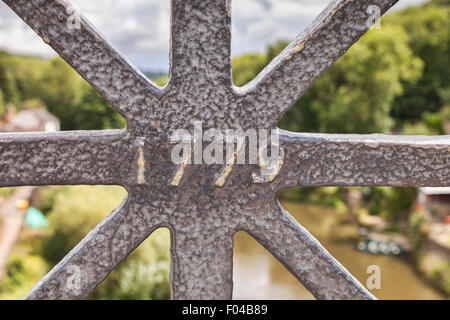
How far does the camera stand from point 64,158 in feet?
3.36

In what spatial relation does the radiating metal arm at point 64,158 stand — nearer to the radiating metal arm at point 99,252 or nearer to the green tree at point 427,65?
the radiating metal arm at point 99,252

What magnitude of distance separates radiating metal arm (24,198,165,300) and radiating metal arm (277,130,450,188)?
13.2 inches

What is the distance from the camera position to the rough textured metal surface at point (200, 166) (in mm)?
1019

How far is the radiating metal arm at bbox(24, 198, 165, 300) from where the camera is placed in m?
1.05

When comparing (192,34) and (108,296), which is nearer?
(192,34)

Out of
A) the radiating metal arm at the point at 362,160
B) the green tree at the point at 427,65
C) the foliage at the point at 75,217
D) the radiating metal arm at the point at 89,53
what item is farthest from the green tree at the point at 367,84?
the radiating metal arm at the point at 89,53

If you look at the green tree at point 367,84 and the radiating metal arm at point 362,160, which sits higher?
the green tree at point 367,84

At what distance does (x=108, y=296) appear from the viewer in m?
11.0

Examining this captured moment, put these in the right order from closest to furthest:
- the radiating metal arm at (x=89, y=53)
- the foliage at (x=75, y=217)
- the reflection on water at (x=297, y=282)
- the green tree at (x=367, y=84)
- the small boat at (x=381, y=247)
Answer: the radiating metal arm at (x=89, y=53) → the foliage at (x=75, y=217) → the reflection on water at (x=297, y=282) → the small boat at (x=381, y=247) → the green tree at (x=367, y=84)

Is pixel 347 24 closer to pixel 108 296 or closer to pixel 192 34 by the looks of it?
pixel 192 34
